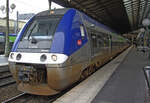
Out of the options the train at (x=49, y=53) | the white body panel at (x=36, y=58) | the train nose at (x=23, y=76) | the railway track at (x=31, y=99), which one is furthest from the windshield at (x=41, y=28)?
the railway track at (x=31, y=99)

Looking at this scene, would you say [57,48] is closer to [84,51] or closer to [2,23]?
[84,51]

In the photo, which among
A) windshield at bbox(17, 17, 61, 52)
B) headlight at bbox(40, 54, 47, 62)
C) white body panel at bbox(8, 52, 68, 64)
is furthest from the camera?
windshield at bbox(17, 17, 61, 52)

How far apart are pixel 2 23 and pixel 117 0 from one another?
29.1m

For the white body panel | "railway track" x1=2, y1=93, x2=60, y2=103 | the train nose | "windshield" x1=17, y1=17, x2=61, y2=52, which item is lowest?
"railway track" x1=2, y1=93, x2=60, y2=103

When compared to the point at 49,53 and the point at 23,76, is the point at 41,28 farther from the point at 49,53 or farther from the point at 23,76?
the point at 23,76

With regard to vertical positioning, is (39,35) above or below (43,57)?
above

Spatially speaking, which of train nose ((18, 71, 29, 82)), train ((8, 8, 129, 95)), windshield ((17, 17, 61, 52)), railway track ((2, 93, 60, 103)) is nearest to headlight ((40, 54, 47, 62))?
train ((8, 8, 129, 95))

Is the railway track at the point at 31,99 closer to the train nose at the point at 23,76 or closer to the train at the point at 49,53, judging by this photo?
the train at the point at 49,53

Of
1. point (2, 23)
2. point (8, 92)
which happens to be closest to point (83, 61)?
point (8, 92)

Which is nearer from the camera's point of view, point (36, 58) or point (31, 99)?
point (36, 58)

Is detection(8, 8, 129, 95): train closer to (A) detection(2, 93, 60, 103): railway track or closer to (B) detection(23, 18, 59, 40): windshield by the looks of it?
(B) detection(23, 18, 59, 40): windshield

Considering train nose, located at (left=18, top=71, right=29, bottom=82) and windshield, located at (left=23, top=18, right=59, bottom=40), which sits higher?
windshield, located at (left=23, top=18, right=59, bottom=40)

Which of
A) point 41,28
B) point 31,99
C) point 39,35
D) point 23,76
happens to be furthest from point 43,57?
point 31,99

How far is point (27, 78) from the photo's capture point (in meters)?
4.12
